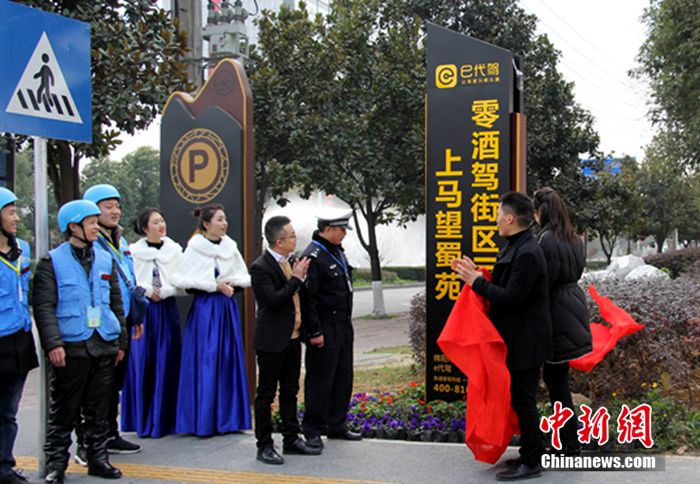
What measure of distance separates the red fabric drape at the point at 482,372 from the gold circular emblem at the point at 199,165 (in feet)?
11.4

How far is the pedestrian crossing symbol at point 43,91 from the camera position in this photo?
5.03m

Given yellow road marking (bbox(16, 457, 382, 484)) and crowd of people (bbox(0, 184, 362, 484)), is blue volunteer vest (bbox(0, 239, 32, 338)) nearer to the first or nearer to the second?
crowd of people (bbox(0, 184, 362, 484))

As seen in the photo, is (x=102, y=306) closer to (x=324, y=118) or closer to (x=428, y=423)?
(x=428, y=423)

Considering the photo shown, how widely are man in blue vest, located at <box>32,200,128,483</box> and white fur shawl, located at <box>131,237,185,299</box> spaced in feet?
3.70

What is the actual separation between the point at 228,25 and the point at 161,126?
97.4 inches

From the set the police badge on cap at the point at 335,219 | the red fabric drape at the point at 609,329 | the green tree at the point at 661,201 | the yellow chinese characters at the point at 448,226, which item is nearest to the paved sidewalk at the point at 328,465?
the red fabric drape at the point at 609,329

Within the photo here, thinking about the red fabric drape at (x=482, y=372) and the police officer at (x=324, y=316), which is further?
the police officer at (x=324, y=316)

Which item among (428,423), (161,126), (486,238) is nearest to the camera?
(428,423)

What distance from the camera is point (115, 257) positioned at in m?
5.71

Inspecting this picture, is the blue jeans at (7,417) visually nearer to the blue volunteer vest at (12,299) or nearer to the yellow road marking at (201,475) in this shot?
the blue volunteer vest at (12,299)

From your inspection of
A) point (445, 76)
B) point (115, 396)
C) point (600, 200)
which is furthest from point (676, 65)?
point (115, 396)

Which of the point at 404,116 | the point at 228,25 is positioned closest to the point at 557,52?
the point at 404,116

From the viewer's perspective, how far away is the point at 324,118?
15.1m

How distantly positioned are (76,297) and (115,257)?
715 millimetres
